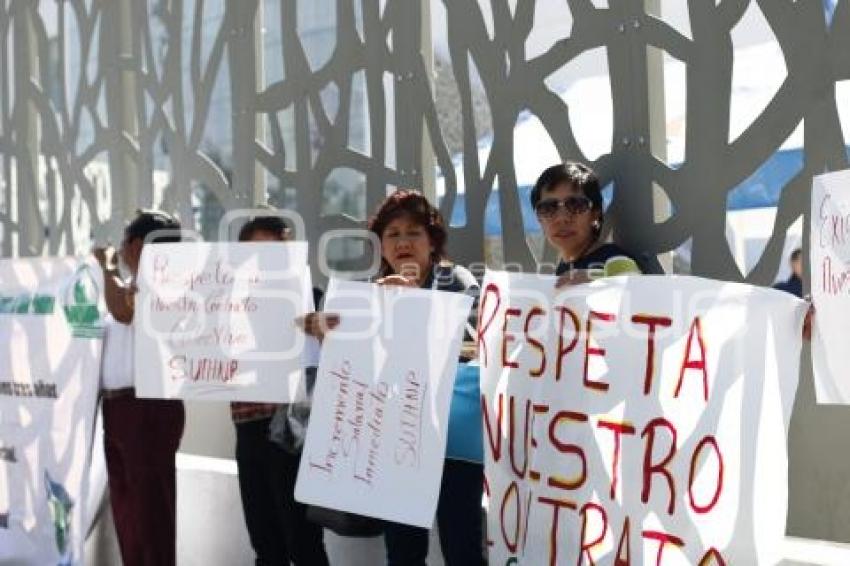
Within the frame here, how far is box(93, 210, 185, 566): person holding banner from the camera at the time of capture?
5.18 m

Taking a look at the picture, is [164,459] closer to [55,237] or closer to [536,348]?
[536,348]

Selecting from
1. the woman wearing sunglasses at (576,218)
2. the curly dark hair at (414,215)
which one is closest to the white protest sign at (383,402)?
the curly dark hair at (414,215)

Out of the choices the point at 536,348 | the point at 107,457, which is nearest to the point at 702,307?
the point at 536,348

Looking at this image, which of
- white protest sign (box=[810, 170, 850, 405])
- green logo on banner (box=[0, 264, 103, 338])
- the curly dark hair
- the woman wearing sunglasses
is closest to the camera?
white protest sign (box=[810, 170, 850, 405])

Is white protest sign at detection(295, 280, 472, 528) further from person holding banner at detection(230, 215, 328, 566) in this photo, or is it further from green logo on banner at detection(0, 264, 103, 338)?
green logo on banner at detection(0, 264, 103, 338)

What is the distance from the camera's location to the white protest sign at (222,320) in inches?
181

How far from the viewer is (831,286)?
10.5ft

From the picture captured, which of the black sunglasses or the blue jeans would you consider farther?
the blue jeans

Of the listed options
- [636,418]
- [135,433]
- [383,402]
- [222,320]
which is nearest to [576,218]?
[636,418]

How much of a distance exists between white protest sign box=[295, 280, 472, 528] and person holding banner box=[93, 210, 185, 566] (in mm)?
1191

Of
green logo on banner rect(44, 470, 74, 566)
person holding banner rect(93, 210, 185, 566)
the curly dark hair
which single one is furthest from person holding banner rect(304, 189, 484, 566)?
green logo on banner rect(44, 470, 74, 566)

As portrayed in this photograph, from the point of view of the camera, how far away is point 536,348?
3766 millimetres

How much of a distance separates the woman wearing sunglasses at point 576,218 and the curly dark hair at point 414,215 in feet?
1.36

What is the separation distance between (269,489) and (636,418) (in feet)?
5.86
